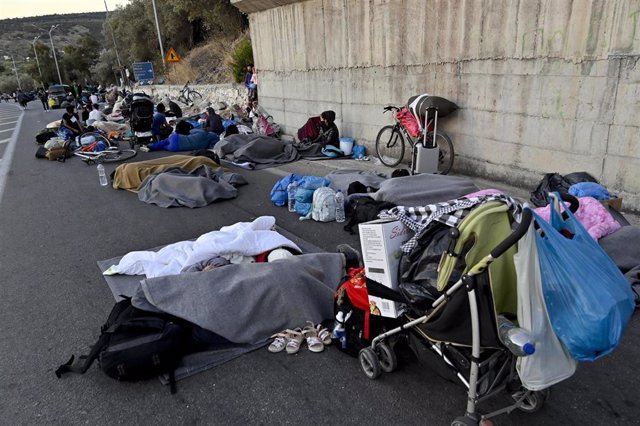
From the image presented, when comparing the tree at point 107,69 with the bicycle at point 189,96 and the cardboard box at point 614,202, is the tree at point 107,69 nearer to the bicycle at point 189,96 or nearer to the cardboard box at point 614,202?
the bicycle at point 189,96

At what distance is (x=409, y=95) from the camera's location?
8406 millimetres

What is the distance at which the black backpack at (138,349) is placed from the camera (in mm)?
2941

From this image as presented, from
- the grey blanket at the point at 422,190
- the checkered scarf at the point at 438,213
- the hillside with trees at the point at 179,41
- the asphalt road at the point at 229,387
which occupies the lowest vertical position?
the asphalt road at the point at 229,387

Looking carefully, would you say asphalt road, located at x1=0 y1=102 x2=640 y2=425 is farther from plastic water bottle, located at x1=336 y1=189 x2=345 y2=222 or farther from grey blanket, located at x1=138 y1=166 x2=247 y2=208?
plastic water bottle, located at x1=336 y1=189 x2=345 y2=222

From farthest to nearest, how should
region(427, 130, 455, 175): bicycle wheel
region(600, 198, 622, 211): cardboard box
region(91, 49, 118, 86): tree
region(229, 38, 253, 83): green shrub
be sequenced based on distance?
region(91, 49, 118, 86): tree, region(229, 38, 253, 83): green shrub, region(427, 130, 455, 175): bicycle wheel, region(600, 198, 622, 211): cardboard box

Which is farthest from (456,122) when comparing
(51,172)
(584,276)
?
(51,172)

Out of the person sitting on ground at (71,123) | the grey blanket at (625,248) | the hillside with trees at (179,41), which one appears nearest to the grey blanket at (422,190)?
the grey blanket at (625,248)

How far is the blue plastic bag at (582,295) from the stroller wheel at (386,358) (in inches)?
45.0

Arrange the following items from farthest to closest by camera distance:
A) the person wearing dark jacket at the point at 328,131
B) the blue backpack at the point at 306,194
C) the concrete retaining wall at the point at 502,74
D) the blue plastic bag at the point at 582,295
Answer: the person wearing dark jacket at the point at 328,131 → the blue backpack at the point at 306,194 → the concrete retaining wall at the point at 502,74 → the blue plastic bag at the point at 582,295

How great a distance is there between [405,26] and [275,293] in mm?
6442

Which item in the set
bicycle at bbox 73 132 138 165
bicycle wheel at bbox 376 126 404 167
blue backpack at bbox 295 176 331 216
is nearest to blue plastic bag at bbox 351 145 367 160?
bicycle wheel at bbox 376 126 404 167

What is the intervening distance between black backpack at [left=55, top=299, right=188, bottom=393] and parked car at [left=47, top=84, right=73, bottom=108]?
34.7 meters

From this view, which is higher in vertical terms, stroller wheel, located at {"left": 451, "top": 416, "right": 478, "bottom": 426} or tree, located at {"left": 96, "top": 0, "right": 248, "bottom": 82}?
tree, located at {"left": 96, "top": 0, "right": 248, "bottom": 82}

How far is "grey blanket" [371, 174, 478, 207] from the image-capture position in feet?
18.7
